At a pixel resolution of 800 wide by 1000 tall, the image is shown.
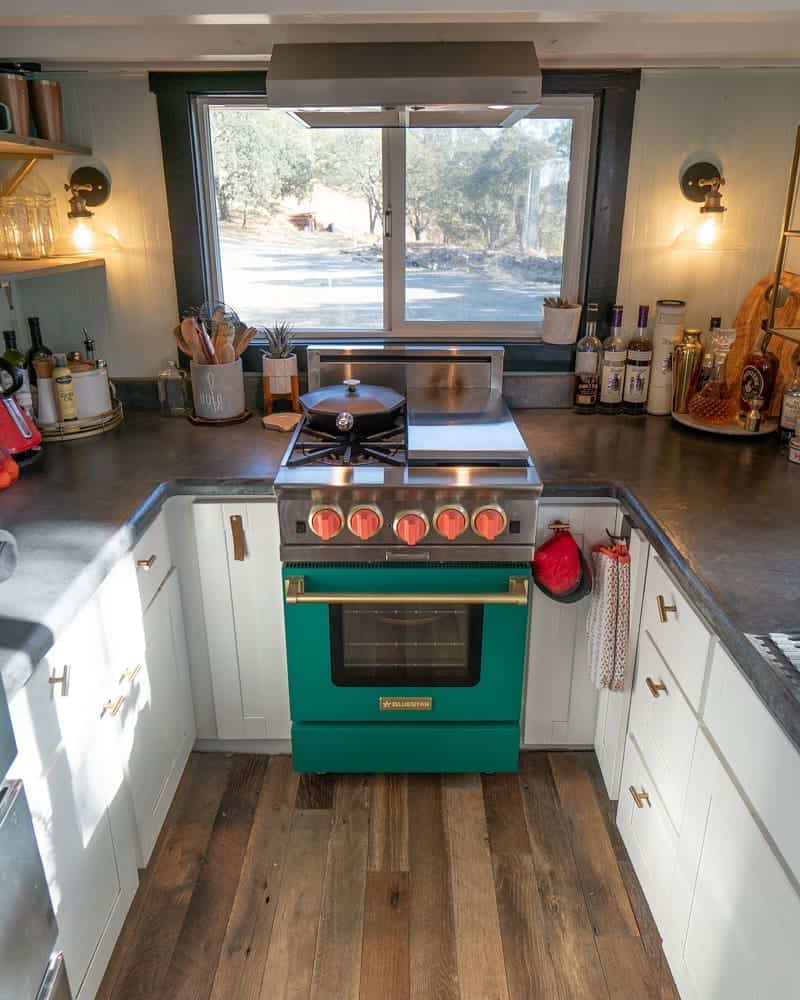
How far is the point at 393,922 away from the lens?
1803 mm

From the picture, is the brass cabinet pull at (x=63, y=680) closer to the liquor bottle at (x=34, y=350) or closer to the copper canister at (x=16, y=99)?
the liquor bottle at (x=34, y=350)

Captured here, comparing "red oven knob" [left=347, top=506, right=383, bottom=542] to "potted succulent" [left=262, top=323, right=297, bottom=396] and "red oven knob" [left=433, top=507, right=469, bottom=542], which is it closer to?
"red oven knob" [left=433, top=507, right=469, bottom=542]

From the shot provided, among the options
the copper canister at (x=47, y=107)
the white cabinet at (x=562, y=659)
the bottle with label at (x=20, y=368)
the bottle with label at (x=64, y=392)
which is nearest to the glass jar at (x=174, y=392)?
the bottle with label at (x=64, y=392)

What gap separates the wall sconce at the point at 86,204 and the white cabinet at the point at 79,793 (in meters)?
1.36

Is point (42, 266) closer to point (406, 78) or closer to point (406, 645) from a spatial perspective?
point (406, 78)

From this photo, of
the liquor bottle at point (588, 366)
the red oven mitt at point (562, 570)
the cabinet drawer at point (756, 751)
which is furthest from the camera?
the liquor bottle at point (588, 366)

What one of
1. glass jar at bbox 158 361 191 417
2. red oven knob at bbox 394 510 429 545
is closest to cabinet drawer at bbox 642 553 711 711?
red oven knob at bbox 394 510 429 545

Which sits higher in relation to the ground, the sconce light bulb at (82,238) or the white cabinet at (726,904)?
the sconce light bulb at (82,238)

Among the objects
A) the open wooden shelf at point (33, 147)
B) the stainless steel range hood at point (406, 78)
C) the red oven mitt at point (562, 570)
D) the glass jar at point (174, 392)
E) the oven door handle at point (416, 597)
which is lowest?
the oven door handle at point (416, 597)

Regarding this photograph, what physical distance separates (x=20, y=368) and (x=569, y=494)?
1.54 m

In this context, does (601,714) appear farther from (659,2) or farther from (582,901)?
(659,2)

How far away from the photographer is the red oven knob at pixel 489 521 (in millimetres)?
1835

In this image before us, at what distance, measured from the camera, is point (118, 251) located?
7.94ft

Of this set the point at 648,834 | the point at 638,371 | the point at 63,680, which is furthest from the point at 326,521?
the point at 638,371
